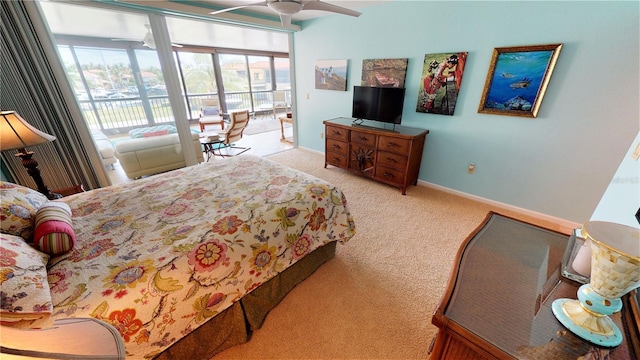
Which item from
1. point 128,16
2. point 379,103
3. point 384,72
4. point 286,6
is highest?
point 128,16

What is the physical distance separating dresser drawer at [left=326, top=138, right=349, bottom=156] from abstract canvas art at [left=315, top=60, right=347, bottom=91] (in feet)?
2.91

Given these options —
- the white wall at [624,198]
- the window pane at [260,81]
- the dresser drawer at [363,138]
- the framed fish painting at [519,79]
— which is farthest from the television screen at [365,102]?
the window pane at [260,81]

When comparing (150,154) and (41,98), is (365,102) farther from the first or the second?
(41,98)

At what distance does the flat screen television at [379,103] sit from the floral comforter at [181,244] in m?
1.66

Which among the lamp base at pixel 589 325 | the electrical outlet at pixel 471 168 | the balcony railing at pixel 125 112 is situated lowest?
the electrical outlet at pixel 471 168

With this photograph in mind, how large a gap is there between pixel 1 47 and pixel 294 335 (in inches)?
131

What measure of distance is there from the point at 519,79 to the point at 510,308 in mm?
2357

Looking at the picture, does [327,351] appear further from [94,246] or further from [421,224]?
[421,224]

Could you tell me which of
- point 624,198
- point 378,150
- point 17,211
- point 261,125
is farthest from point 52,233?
point 261,125

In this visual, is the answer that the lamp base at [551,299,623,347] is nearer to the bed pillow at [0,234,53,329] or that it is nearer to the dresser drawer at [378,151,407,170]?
the bed pillow at [0,234,53,329]

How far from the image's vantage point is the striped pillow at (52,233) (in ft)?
3.30

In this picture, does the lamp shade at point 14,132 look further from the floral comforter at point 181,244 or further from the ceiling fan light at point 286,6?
the ceiling fan light at point 286,6

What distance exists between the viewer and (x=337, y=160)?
140 inches

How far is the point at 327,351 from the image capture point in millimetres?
1281
